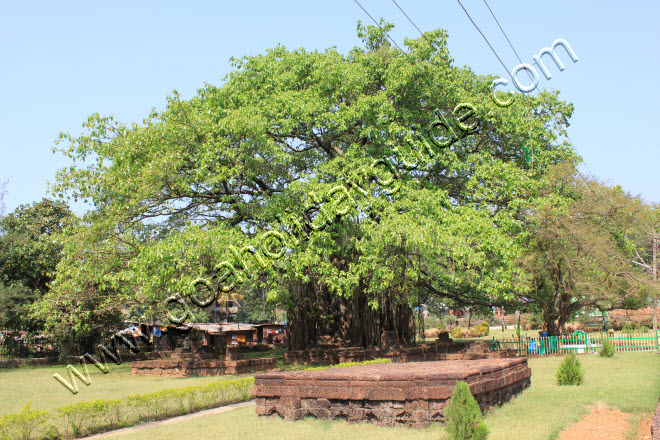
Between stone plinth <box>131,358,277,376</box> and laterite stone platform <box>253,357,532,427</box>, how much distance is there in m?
8.43

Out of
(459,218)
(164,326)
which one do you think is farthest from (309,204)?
(164,326)

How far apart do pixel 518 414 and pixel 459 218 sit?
26.8 ft

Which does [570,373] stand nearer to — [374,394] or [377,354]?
[374,394]

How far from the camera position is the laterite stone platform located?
8086 millimetres

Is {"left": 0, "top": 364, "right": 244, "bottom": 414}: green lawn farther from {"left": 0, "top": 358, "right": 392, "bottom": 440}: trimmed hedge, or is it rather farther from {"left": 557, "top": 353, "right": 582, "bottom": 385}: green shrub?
{"left": 557, "top": 353, "right": 582, "bottom": 385}: green shrub

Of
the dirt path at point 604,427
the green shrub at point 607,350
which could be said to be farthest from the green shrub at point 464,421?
the green shrub at point 607,350

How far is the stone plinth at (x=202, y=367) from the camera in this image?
17453 mm

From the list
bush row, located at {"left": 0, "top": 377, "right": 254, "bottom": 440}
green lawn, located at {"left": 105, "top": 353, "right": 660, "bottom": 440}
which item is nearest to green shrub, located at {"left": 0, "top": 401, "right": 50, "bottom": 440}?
bush row, located at {"left": 0, "top": 377, "right": 254, "bottom": 440}

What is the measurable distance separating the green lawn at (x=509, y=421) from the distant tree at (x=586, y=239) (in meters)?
7.97

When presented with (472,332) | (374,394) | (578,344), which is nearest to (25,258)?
(374,394)

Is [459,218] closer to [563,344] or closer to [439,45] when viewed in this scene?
[439,45]

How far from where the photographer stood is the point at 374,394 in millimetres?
8383

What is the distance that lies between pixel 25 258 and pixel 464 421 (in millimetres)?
26564

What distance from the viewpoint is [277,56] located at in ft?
65.9
